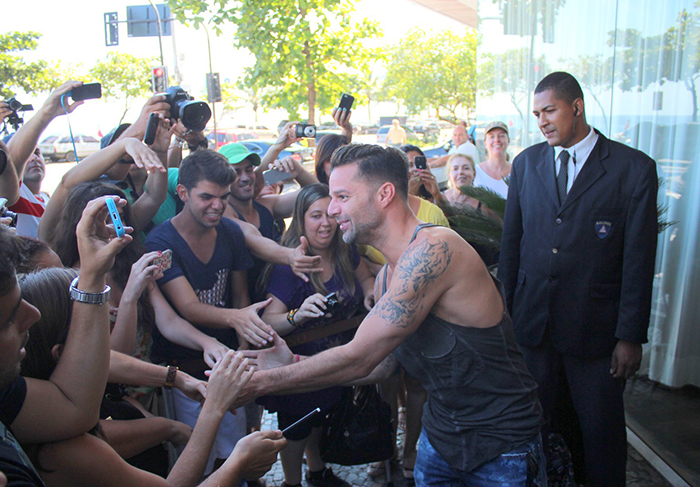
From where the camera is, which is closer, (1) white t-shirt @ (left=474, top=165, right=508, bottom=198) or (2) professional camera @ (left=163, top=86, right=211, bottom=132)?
(2) professional camera @ (left=163, top=86, right=211, bottom=132)

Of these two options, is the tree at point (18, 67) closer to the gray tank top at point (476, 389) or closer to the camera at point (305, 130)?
the camera at point (305, 130)

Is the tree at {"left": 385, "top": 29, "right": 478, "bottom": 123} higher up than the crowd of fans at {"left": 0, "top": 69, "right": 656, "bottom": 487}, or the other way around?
the tree at {"left": 385, "top": 29, "right": 478, "bottom": 123}

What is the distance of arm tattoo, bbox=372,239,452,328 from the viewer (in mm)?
2057

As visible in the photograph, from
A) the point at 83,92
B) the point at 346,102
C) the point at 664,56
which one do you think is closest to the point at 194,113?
the point at 83,92

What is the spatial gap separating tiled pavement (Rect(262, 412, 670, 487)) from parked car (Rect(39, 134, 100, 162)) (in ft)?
97.1

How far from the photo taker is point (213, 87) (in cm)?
1666

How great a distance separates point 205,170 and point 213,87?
14443 mm

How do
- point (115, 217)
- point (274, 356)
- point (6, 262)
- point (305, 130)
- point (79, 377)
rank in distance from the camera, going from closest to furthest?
1. point (6, 262)
2. point (79, 377)
3. point (115, 217)
4. point (274, 356)
5. point (305, 130)

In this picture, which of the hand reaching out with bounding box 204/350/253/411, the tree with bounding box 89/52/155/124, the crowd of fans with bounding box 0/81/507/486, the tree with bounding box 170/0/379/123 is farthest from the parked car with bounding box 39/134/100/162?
the hand reaching out with bounding box 204/350/253/411

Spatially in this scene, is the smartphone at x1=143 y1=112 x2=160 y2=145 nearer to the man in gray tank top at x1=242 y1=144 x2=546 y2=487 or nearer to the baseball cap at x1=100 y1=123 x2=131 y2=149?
the baseball cap at x1=100 y1=123 x2=131 y2=149

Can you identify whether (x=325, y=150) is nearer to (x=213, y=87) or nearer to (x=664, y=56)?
(x=664, y=56)

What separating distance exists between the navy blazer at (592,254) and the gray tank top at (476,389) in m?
0.84

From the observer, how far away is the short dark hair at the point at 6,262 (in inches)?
51.1

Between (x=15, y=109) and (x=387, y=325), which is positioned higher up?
(x=15, y=109)
